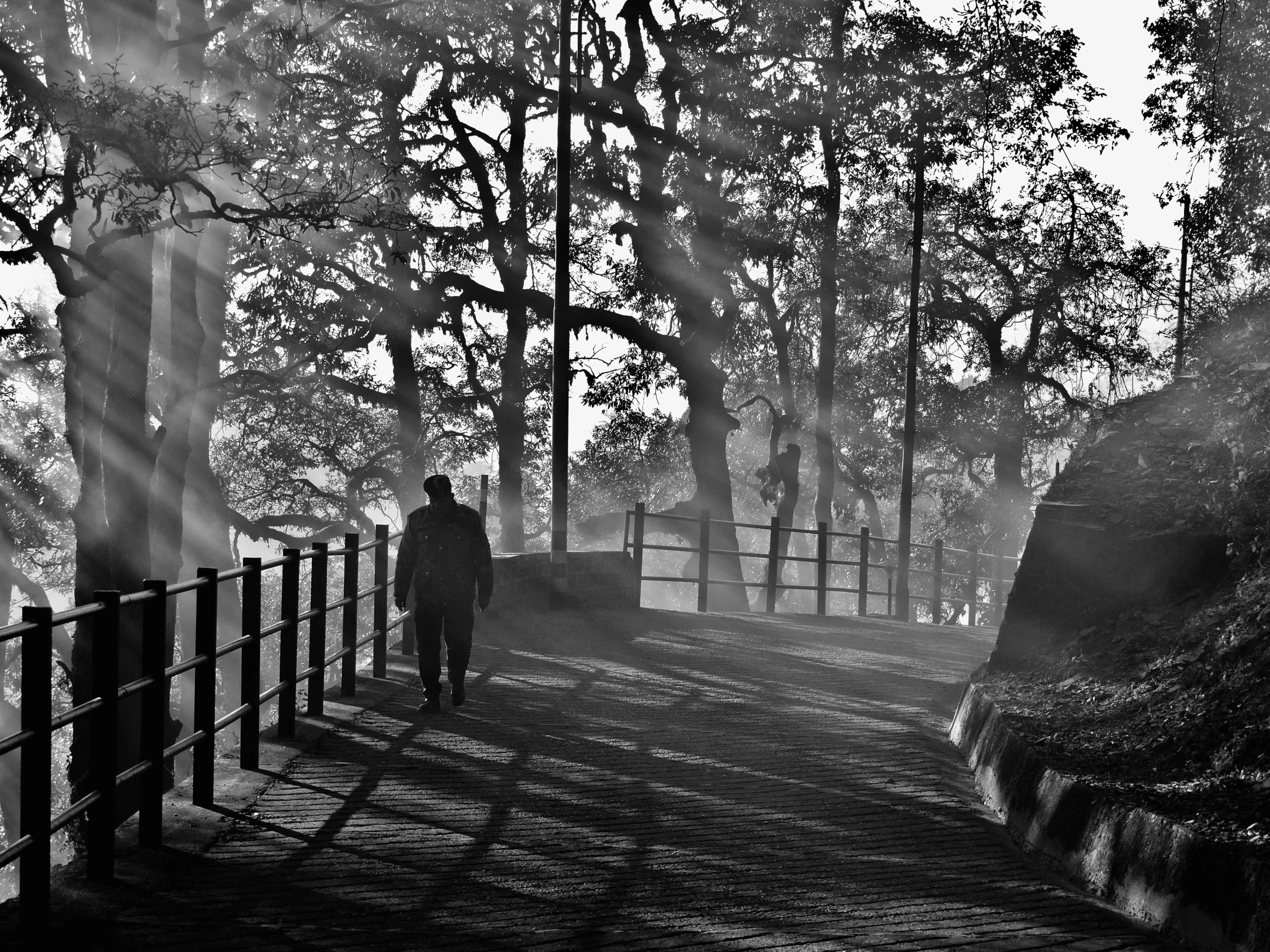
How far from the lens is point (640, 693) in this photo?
1133 cm

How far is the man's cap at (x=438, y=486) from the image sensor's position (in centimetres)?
1001

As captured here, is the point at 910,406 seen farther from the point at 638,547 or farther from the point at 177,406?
the point at 177,406

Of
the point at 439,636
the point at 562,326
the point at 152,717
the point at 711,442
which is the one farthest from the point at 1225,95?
the point at 711,442

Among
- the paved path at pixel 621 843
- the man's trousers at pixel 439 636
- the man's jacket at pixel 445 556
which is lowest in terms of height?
the paved path at pixel 621 843

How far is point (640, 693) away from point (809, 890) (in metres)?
5.71

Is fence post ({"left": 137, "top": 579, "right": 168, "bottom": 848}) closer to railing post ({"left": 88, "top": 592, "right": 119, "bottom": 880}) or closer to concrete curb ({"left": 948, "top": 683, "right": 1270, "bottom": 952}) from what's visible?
railing post ({"left": 88, "top": 592, "right": 119, "bottom": 880})

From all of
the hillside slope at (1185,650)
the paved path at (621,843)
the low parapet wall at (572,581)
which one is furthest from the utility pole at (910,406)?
the paved path at (621,843)

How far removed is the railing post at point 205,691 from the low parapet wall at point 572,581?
31.7 feet

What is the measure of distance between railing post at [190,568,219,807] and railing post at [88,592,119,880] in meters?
1.05

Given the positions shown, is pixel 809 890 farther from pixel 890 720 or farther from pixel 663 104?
pixel 663 104

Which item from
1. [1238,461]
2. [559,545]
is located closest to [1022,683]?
[1238,461]

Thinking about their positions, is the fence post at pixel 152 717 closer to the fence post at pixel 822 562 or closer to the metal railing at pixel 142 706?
the metal railing at pixel 142 706

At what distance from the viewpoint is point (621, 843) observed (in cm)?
637

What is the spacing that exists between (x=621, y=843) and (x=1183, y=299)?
73.1 ft
